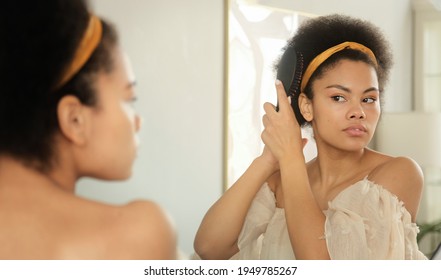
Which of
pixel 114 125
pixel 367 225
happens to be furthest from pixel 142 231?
pixel 367 225

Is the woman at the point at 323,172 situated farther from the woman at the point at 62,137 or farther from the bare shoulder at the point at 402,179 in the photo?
the woman at the point at 62,137

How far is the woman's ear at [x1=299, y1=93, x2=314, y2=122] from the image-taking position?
1.16m

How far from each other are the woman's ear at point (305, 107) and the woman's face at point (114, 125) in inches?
11.0

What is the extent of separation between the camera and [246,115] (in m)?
1.17

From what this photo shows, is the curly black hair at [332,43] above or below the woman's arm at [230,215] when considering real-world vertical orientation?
above

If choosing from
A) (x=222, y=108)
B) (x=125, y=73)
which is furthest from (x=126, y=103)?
(x=222, y=108)

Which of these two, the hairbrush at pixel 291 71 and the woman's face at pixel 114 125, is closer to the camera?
the woman's face at pixel 114 125

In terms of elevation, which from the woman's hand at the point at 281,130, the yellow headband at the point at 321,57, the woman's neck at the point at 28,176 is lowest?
the woman's neck at the point at 28,176

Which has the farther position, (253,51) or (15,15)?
(253,51)

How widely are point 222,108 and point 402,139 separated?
0.32m

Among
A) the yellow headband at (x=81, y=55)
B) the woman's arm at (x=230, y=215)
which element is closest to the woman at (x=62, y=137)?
the yellow headband at (x=81, y=55)

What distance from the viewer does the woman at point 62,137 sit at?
3.20ft

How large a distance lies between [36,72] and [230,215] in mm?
394

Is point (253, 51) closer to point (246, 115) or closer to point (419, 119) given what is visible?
point (246, 115)
